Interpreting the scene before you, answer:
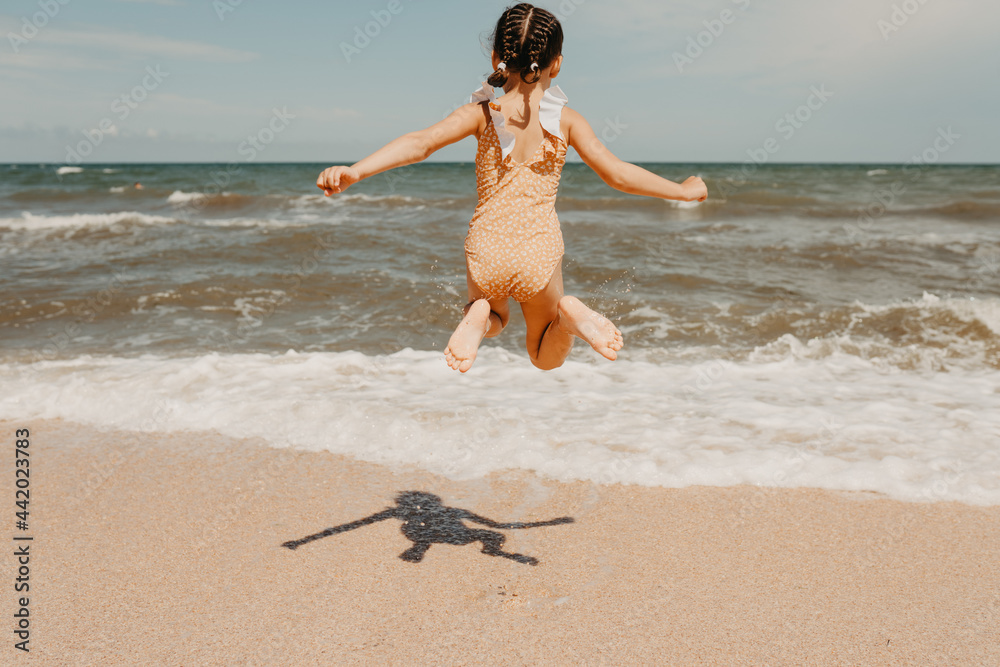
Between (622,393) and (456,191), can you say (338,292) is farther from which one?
(456,191)

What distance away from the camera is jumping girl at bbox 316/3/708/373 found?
293 cm

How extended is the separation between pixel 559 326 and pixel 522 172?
75 cm

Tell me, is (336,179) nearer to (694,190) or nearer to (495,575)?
(694,190)

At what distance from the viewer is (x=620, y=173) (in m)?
3.01

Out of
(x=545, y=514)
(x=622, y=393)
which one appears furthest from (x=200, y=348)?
(x=545, y=514)

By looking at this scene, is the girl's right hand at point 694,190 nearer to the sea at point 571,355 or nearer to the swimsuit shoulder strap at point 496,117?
the swimsuit shoulder strap at point 496,117

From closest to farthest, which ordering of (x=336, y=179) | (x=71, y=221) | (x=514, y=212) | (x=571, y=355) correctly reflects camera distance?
1. (x=336, y=179)
2. (x=514, y=212)
3. (x=571, y=355)
4. (x=71, y=221)

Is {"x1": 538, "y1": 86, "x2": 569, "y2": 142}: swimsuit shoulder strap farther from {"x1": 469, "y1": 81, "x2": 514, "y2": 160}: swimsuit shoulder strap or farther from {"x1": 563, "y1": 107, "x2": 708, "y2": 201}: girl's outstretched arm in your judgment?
{"x1": 469, "y1": 81, "x2": 514, "y2": 160}: swimsuit shoulder strap

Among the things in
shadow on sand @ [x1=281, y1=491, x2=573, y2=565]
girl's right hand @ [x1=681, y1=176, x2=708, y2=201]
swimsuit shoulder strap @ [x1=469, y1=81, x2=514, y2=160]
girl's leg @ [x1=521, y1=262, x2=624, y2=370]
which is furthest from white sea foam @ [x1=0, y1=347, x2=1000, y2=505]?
swimsuit shoulder strap @ [x1=469, y1=81, x2=514, y2=160]

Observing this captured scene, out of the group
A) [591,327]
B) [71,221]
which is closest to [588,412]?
[591,327]

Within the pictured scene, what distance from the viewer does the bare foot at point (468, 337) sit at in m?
2.95

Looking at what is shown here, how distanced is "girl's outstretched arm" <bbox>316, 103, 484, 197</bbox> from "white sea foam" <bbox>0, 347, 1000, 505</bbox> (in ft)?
7.12

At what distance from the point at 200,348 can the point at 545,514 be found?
4725mm

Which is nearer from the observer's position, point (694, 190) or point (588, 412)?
point (694, 190)
